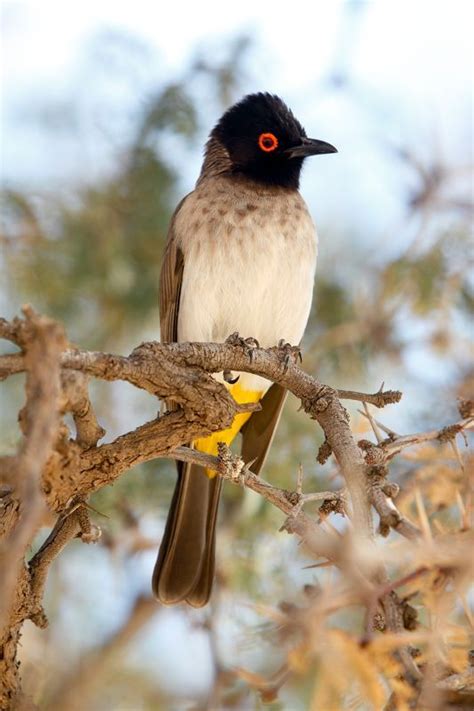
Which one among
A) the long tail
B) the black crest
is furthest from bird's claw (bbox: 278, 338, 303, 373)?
the black crest

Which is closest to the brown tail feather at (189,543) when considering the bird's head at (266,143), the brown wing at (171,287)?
the brown wing at (171,287)

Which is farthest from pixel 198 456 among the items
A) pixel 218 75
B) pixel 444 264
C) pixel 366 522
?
pixel 218 75

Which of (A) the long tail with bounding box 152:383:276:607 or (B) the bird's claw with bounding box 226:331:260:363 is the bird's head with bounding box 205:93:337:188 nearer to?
(A) the long tail with bounding box 152:383:276:607

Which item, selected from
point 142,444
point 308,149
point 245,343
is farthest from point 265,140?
point 142,444

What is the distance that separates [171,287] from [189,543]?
3.34ft

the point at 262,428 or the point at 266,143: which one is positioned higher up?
the point at 266,143

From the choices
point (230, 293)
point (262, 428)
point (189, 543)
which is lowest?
point (189, 543)

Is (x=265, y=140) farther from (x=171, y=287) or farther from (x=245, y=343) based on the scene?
(x=245, y=343)

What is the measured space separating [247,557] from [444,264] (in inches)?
63.8

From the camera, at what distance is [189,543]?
3.62 meters

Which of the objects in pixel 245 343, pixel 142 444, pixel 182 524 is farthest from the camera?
pixel 182 524

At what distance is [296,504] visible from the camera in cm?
209

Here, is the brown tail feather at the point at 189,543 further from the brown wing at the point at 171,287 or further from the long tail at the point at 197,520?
the brown wing at the point at 171,287

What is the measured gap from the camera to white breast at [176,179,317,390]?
3.77m
